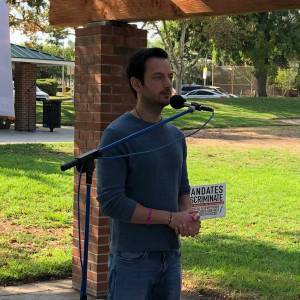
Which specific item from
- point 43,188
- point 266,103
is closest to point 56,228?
point 43,188

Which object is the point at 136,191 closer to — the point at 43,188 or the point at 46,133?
the point at 43,188

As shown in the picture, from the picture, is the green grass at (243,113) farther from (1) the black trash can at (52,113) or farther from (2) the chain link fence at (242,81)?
(2) the chain link fence at (242,81)

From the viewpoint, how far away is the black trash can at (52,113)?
72.7 feet

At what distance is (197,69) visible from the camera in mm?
68562

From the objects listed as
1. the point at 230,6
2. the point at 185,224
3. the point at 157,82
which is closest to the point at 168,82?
the point at 157,82

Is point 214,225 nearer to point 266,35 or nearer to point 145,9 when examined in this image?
point 145,9

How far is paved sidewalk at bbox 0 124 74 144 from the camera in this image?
18.8 m

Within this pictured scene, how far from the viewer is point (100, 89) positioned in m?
5.24

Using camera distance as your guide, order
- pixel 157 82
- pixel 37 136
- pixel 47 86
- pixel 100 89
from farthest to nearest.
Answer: pixel 47 86
pixel 37 136
pixel 100 89
pixel 157 82

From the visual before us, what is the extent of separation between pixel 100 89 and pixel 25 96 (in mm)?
17345

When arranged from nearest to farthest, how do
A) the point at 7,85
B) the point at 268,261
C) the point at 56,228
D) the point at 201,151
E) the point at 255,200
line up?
the point at 7,85 < the point at 268,261 < the point at 56,228 < the point at 255,200 < the point at 201,151

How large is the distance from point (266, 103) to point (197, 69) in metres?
34.0

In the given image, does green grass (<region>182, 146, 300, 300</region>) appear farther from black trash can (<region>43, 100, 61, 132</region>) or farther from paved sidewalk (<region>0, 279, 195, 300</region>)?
black trash can (<region>43, 100, 61, 132</region>)

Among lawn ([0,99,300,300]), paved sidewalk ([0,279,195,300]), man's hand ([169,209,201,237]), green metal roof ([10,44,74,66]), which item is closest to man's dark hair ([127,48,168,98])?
man's hand ([169,209,201,237])
